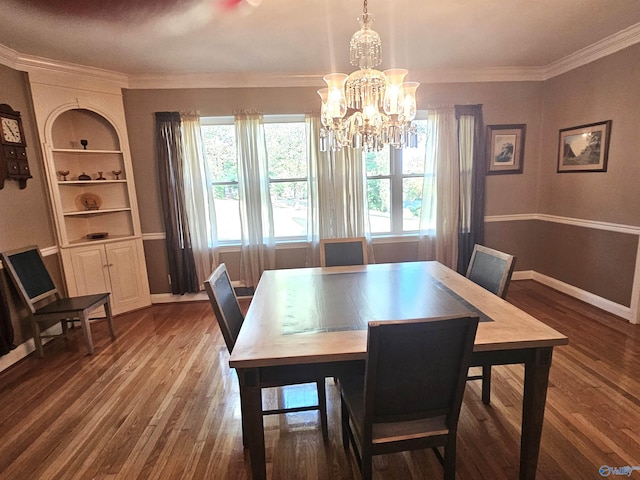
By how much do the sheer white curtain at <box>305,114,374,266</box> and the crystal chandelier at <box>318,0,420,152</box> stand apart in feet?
6.02

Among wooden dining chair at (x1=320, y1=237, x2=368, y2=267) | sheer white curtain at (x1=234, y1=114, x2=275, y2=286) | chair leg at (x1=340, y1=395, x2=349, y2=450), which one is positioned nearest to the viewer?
chair leg at (x1=340, y1=395, x2=349, y2=450)

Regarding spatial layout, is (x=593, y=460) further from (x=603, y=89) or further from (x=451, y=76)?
(x=451, y=76)

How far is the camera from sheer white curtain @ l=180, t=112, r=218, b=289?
12.3 feet

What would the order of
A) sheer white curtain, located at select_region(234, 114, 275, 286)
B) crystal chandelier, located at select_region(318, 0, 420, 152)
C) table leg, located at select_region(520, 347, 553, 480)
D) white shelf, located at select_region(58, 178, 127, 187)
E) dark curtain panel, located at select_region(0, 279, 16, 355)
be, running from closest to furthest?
table leg, located at select_region(520, 347, 553, 480) → crystal chandelier, located at select_region(318, 0, 420, 152) → dark curtain panel, located at select_region(0, 279, 16, 355) → white shelf, located at select_region(58, 178, 127, 187) → sheer white curtain, located at select_region(234, 114, 275, 286)

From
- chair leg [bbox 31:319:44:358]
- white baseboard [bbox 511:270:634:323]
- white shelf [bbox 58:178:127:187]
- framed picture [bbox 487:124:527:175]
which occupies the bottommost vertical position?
white baseboard [bbox 511:270:634:323]

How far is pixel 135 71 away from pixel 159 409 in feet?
10.8

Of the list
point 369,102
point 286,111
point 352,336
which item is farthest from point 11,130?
point 352,336

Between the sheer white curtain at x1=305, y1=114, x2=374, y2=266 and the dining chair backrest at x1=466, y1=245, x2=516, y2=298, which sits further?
the sheer white curtain at x1=305, y1=114, x2=374, y2=266

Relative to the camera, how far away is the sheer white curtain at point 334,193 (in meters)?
3.86

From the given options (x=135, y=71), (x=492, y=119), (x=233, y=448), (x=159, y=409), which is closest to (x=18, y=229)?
(x=135, y=71)

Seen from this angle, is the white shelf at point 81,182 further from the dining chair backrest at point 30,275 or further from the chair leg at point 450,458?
the chair leg at point 450,458

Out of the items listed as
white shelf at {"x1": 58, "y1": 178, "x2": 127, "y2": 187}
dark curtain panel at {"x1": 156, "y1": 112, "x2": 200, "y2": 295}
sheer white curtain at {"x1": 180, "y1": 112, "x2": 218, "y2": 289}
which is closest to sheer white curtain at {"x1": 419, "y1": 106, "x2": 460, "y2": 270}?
sheer white curtain at {"x1": 180, "y1": 112, "x2": 218, "y2": 289}

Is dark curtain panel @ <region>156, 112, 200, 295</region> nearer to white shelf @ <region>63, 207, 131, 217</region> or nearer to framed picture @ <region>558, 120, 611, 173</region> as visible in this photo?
white shelf @ <region>63, 207, 131, 217</region>

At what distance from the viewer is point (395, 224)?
4.27 metres
